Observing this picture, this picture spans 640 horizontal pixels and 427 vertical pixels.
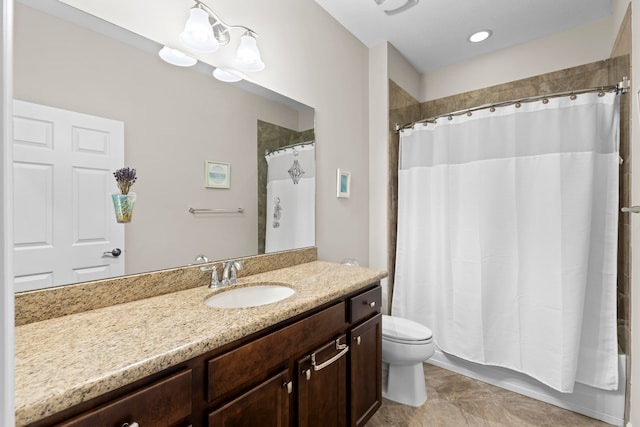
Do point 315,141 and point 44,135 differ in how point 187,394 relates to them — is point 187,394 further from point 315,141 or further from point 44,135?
point 315,141

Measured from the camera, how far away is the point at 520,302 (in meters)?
2.01

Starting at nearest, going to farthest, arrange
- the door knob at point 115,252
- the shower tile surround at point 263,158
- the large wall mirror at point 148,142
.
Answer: the large wall mirror at point 148,142
the door knob at point 115,252
the shower tile surround at point 263,158

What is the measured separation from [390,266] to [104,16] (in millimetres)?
2327

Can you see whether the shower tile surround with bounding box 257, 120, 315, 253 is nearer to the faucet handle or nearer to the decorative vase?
the faucet handle

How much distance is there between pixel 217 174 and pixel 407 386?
177 cm

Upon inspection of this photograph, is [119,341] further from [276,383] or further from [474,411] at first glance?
[474,411]

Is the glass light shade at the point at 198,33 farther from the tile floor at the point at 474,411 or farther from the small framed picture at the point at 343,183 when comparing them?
the tile floor at the point at 474,411

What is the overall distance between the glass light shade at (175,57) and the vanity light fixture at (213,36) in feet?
0.17

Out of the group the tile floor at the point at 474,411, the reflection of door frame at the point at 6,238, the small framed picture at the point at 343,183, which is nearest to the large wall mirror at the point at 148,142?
the small framed picture at the point at 343,183

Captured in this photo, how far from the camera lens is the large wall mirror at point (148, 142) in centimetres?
93

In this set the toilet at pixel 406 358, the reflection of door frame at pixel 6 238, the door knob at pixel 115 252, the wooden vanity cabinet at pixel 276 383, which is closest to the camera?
the reflection of door frame at pixel 6 238

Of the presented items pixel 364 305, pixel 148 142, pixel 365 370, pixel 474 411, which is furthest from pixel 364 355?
pixel 148 142

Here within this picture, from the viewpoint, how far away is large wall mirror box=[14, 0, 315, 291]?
93 cm

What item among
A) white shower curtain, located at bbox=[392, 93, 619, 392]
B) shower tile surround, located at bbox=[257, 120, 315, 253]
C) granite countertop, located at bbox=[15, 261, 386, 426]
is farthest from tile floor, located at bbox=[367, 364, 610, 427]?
shower tile surround, located at bbox=[257, 120, 315, 253]
